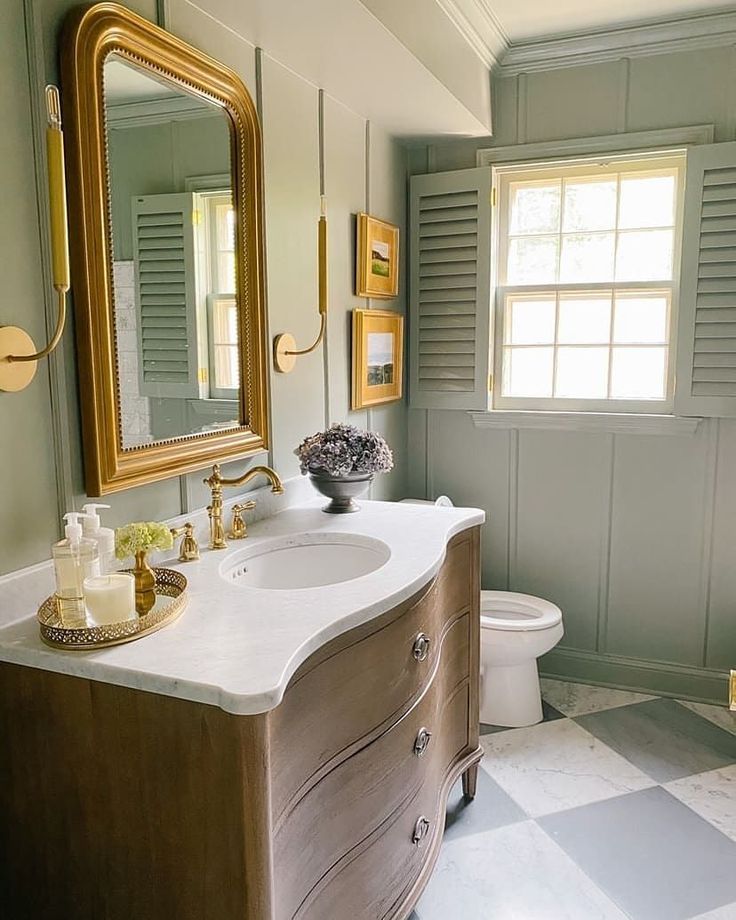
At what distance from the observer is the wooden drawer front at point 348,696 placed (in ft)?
4.13

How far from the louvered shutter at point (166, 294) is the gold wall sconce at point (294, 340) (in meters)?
0.41

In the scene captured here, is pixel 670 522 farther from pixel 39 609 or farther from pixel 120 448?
pixel 39 609

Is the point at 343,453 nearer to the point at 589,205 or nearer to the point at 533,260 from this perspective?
the point at 533,260

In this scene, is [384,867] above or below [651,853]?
above

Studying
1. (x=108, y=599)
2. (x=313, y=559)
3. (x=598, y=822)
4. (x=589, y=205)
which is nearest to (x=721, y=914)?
(x=598, y=822)

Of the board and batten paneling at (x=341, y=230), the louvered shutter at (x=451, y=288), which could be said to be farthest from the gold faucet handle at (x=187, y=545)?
the louvered shutter at (x=451, y=288)

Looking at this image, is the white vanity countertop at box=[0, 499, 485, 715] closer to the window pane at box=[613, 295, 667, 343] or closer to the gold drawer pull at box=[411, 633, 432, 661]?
the gold drawer pull at box=[411, 633, 432, 661]

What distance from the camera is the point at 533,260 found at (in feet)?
10.3

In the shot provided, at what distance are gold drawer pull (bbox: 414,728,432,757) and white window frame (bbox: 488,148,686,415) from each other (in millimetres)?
1689

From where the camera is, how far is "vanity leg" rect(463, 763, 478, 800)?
235 cm

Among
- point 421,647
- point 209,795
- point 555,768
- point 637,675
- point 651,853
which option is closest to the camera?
point 209,795

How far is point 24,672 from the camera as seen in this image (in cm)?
130

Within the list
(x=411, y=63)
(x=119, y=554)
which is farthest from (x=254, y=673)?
(x=411, y=63)

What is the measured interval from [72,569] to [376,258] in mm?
1931
